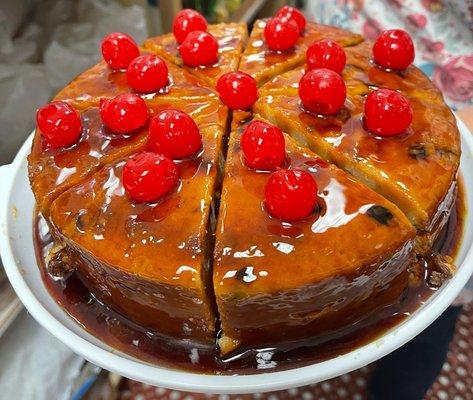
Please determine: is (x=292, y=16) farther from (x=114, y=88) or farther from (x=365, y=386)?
(x=365, y=386)

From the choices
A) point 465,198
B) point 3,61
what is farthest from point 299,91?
point 3,61

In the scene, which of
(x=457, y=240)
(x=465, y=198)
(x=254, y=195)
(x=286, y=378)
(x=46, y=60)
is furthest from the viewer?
(x=46, y=60)

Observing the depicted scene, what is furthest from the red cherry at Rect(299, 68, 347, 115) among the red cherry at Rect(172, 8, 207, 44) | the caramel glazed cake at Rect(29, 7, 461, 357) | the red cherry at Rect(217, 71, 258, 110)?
the red cherry at Rect(172, 8, 207, 44)

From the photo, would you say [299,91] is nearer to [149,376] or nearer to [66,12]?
[149,376]

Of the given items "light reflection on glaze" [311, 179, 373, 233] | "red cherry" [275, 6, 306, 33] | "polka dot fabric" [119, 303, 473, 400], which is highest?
"red cherry" [275, 6, 306, 33]

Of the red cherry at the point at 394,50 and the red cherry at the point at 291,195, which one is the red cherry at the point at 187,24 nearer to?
the red cherry at the point at 394,50

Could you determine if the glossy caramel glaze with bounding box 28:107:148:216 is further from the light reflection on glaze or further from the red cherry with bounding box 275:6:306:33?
the red cherry with bounding box 275:6:306:33
